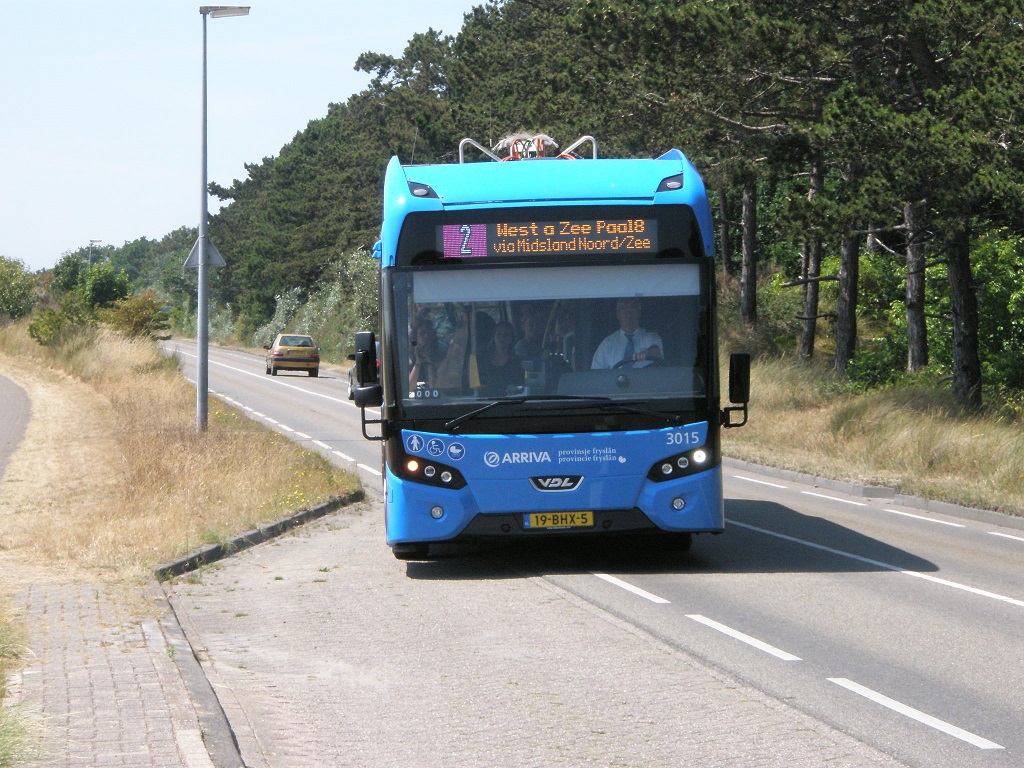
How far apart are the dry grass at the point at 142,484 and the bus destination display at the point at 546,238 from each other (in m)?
3.68

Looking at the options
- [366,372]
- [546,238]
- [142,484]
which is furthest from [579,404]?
[142,484]

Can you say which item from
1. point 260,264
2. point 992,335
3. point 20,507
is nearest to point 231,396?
point 992,335

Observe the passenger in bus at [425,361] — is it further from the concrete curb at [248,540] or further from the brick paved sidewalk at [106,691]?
the brick paved sidewalk at [106,691]

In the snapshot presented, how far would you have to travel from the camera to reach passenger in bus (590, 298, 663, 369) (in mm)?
10656

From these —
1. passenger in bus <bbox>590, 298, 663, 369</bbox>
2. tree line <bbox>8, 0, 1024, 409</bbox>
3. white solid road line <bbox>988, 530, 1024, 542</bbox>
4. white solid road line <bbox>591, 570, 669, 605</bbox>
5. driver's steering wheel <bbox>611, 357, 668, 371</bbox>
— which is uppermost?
tree line <bbox>8, 0, 1024, 409</bbox>

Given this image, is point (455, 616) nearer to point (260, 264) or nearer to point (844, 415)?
point (844, 415)

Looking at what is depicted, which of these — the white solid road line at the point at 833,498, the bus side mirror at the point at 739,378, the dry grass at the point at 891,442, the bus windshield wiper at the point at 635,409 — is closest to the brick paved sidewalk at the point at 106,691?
the bus windshield wiper at the point at 635,409

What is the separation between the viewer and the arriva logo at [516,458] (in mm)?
10500

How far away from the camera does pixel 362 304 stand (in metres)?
65.2

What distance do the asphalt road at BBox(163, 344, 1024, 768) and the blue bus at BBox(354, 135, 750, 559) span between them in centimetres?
72

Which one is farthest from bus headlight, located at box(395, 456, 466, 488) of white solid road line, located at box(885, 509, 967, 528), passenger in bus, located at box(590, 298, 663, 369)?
white solid road line, located at box(885, 509, 967, 528)

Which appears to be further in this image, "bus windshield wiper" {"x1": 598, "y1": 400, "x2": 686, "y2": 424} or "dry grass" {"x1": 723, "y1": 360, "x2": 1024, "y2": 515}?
"dry grass" {"x1": 723, "y1": 360, "x2": 1024, "y2": 515}

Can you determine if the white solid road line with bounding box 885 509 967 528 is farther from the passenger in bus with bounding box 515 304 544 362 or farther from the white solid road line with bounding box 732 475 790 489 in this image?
the passenger in bus with bounding box 515 304 544 362

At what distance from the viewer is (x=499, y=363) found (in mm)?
10609
